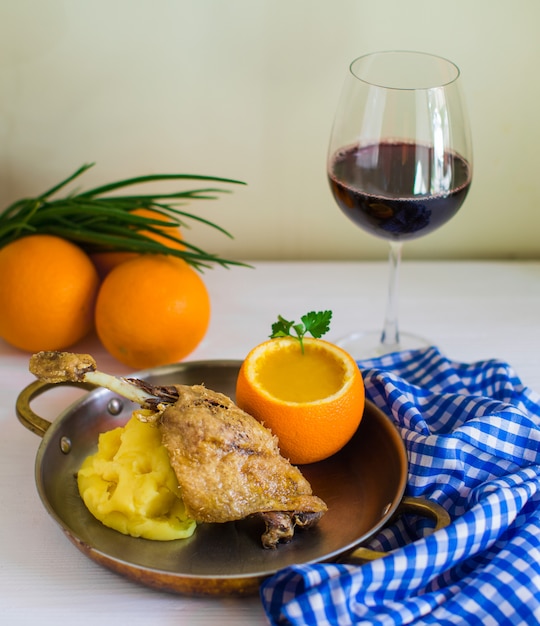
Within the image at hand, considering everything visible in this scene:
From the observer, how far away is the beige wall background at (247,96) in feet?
3.65

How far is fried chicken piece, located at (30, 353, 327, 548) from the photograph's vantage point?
69cm

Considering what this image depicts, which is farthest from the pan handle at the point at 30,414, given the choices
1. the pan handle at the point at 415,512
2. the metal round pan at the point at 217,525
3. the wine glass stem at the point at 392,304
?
the wine glass stem at the point at 392,304

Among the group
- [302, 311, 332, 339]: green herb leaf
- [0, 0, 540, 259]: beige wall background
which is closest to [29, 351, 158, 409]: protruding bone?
[302, 311, 332, 339]: green herb leaf

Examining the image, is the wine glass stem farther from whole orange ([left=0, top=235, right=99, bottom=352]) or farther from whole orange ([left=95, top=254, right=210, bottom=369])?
whole orange ([left=0, top=235, right=99, bottom=352])

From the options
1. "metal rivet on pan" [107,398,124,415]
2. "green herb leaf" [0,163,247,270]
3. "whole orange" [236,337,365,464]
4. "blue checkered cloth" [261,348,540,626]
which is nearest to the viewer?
"blue checkered cloth" [261,348,540,626]

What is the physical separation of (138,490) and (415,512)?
26 centimetres

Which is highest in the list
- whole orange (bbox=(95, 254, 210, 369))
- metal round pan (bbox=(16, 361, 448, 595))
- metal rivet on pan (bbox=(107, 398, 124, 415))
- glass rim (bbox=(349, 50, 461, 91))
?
glass rim (bbox=(349, 50, 461, 91))

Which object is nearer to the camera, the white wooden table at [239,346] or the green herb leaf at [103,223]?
the white wooden table at [239,346]

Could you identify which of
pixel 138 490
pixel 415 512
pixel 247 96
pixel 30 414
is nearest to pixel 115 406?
pixel 30 414

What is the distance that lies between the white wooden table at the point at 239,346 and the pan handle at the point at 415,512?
99mm

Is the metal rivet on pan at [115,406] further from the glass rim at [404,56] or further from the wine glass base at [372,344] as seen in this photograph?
the glass rim at [404,56]

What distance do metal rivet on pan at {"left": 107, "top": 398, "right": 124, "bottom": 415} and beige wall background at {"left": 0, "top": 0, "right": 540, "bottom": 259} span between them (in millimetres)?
440

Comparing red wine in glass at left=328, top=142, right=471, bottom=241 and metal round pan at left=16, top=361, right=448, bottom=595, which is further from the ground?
red wine in glass at left=328, top=142, right=471, bottom=241

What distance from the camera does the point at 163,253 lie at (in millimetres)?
1028
